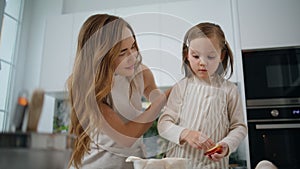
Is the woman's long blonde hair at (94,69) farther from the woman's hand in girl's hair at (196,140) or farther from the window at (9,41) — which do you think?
the window at (9,41)

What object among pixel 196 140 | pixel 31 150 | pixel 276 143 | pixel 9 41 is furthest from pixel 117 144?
pixel 9 41

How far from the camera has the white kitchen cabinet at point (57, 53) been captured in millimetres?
1743

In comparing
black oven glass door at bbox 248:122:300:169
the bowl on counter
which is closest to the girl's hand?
the bowl on counter

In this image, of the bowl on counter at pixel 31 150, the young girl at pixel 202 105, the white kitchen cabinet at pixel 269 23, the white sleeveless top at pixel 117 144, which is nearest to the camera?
the bowl on counter at pixel 31 150

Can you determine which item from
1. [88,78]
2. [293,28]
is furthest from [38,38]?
[293,28]

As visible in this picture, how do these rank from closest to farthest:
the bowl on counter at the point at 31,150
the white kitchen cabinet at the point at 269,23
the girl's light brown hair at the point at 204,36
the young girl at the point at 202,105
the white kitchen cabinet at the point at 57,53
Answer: the bowl on counter at the point at 31,150, the young girl at the point at 202,105, the girl's light brown hair at the point at 204,36, the white kitchen cabinet at the point at 269,23, the white kitchen cabinet at the point at 57,53

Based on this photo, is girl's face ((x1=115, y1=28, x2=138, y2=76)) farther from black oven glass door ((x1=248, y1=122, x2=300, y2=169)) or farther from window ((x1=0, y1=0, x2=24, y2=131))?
window ((x1=0, y1=0, x2=24, y2=131))

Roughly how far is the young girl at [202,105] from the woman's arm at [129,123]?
0.04m

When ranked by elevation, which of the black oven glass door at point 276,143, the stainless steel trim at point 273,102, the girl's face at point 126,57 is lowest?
the black oven glass door at point 276,143

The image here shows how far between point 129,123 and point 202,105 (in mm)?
295

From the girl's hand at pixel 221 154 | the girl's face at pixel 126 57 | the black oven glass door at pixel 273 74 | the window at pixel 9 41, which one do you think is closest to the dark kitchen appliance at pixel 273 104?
the black oven glass door at pixel 273 74

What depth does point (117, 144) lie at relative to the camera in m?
0.70

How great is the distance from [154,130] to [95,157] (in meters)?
0.21

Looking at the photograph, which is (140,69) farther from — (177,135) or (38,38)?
(38,38)
